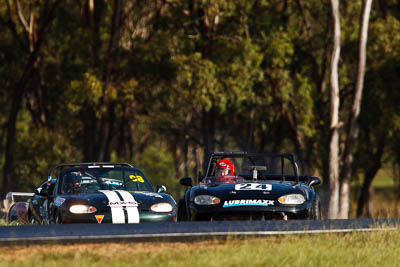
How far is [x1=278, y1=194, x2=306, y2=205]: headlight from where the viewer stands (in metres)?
13.8

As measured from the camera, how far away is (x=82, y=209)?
44.5 feet

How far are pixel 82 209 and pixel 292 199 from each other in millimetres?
2980

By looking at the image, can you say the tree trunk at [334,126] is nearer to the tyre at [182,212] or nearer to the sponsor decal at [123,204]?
the tyre at [182,212]

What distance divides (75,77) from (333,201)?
11131mm

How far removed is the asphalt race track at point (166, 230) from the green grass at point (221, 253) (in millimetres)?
74

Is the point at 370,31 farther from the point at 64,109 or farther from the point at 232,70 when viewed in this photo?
the point at 64,109

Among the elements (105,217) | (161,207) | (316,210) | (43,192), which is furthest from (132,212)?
(316,210)

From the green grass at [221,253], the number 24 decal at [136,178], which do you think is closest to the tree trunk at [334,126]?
the number 24 decal at [136,178]

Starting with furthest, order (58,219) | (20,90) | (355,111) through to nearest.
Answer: (20,90), (355,111), (58,219)

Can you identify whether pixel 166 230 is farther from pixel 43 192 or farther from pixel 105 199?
pixel 43 192

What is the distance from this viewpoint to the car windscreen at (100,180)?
579 inches

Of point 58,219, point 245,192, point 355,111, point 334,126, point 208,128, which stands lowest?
point 58,219

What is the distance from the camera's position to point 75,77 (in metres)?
35.7

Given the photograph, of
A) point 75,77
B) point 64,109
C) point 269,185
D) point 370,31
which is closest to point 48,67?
point 64,109
